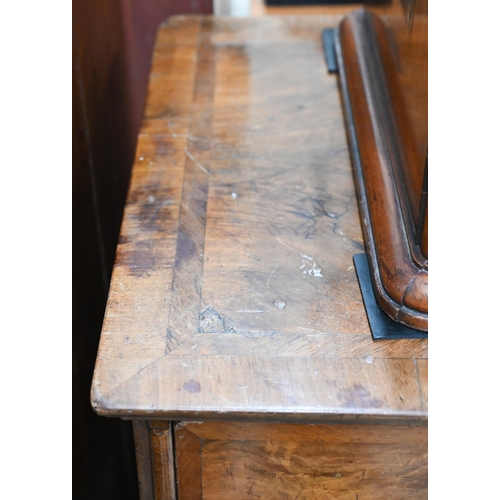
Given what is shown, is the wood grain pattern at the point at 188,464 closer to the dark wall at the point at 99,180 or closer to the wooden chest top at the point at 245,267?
the wooden chest top at the point at 245,267

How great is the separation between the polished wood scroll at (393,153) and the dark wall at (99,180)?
34 centimetres

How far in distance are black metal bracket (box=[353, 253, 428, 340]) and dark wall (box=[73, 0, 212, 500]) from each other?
408 millimetres

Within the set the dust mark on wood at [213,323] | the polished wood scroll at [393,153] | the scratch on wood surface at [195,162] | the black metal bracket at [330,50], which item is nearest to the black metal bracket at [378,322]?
the polished wood scroll at [393,153]

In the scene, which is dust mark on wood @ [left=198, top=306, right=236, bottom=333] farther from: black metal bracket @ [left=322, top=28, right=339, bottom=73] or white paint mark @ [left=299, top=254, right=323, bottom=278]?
black metal bracket @ [left=322, top=28, right=339, bottom=73]

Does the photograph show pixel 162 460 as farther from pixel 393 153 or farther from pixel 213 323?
pixel 393 153

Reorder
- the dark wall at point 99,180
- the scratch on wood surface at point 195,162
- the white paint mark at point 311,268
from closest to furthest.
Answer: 1. the white paint mark at point 311,268
2. the scratch on wood surface at point 195,162
3. the dark wall at point 99,180

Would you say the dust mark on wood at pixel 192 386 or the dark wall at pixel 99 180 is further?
the dark wall at pixel 99 180

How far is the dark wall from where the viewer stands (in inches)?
35.7

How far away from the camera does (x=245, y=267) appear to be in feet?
2.13

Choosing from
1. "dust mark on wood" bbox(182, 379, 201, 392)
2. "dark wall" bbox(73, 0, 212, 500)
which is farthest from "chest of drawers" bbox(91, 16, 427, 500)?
"dark wall" bbox(73, 0, 212, 500)

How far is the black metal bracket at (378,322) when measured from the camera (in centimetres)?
58
